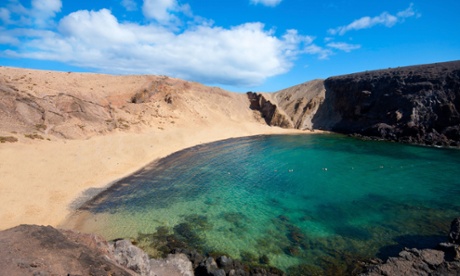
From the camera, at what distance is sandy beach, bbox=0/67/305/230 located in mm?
19516

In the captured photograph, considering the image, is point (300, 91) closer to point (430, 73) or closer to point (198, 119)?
point (430, 73)

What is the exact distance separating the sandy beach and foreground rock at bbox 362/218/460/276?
19648 mm

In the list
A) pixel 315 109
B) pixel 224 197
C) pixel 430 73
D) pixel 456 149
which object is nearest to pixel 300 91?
pixel 315 109

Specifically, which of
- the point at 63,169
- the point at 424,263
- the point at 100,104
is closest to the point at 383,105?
the point at 424,263

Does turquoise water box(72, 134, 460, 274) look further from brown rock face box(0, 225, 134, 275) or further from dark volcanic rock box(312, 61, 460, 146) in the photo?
dark volcanic rock box(312, 61, 460, 146)

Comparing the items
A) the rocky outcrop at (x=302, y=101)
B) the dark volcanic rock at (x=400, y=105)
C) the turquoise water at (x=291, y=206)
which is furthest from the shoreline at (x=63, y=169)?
the dark volcanic rock at (x=400, y=105)

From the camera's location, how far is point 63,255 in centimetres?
947

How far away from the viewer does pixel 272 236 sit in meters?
16.5

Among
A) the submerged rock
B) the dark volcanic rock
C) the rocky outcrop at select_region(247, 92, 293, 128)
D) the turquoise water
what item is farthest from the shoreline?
the dark volcanic rock

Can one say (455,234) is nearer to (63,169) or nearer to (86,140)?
(63,169)

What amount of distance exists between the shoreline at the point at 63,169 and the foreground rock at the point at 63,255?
7.45 metres

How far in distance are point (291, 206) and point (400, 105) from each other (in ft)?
148

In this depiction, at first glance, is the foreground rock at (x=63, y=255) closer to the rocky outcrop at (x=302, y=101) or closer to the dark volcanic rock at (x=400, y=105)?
the dark volcanic rock at (x=400, y=105)

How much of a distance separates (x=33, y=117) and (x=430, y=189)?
141ft
